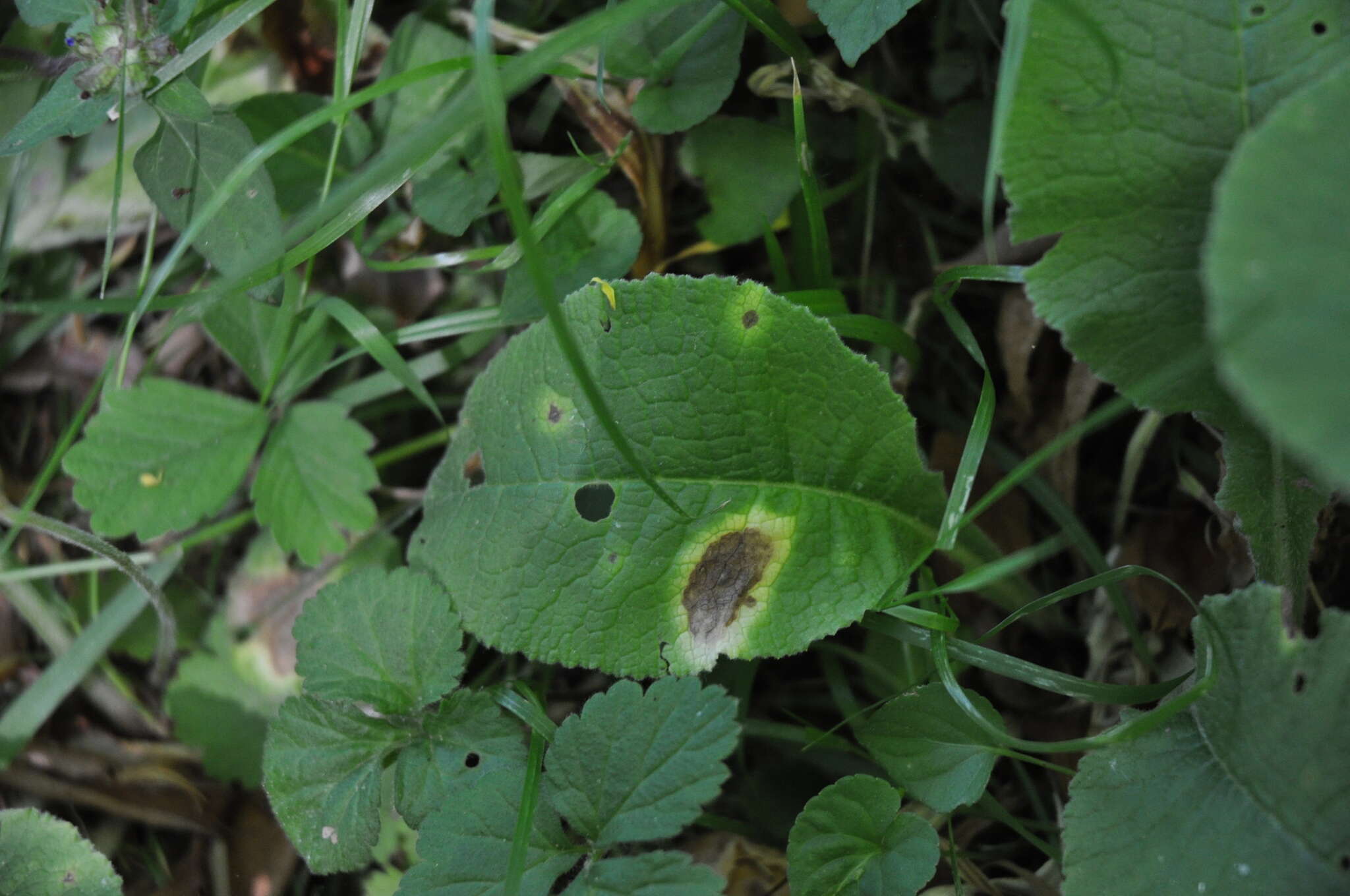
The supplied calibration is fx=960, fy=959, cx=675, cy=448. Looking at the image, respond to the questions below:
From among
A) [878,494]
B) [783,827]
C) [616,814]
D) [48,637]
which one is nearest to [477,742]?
[616,814]

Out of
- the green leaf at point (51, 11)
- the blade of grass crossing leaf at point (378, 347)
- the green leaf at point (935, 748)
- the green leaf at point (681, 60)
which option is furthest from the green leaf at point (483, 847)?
the green leaf at point (51, 11)

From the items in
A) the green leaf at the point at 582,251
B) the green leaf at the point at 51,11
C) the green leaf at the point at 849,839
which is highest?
the green leaf at the point at 51,11

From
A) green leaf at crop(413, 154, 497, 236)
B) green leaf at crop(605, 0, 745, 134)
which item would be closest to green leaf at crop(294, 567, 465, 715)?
green leaf at crop(413, 154, 497, 236)

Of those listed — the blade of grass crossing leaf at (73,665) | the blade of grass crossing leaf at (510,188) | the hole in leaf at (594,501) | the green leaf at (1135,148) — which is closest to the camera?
the blade of grass crossing leaf at (510,188)

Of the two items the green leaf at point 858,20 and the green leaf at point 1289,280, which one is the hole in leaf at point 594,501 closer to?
the green leaf at point 858,20

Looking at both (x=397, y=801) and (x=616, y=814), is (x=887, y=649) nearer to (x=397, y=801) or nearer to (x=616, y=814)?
(x=616, y=814)

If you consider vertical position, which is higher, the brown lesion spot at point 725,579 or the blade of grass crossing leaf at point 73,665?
the brown lesion spot at point 725,579
